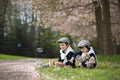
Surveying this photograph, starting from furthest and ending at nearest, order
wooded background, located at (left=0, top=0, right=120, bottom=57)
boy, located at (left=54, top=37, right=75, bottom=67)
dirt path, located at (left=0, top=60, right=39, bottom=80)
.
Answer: wooded background, located at (left=0, top=0, right=120, bottom=57), boy, located at (left=54, top=37, right=75, bottom=67), dirt path, located at (left=0, top=60, right=39, bottom=80)

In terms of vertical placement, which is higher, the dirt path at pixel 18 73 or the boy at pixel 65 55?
the boy at pixel 65 55

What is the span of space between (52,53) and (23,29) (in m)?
5.54

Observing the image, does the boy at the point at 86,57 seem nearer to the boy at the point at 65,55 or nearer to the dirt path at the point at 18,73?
the boy at the point at 65,55

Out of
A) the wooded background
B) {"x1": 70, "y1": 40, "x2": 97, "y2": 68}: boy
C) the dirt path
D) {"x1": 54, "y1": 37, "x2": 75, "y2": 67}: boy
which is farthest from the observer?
the wooded background

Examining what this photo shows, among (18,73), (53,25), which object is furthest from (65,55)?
(53,25)

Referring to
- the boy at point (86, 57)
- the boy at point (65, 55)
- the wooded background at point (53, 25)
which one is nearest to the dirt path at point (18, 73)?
the boy at point (65, 55)

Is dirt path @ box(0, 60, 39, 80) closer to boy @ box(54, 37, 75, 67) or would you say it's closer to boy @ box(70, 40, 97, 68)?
boy @ box(54, 37, 75, 67)

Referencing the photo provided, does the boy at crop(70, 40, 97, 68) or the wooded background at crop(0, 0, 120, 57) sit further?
the wooded background at crop(0, 0, 120, 57)

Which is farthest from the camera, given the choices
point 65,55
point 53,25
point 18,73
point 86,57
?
point 53,25

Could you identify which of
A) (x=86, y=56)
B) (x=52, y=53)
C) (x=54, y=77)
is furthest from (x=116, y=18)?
(x=52, y=53)

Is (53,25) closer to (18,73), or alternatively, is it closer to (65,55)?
(65,55)

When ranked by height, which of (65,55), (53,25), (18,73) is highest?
(65,55)

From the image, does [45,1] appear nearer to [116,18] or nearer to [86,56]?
[86,56]

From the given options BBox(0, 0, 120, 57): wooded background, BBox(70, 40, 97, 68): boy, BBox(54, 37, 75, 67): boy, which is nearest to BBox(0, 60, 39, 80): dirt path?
BBox(54, 37, 75, 67): boy
